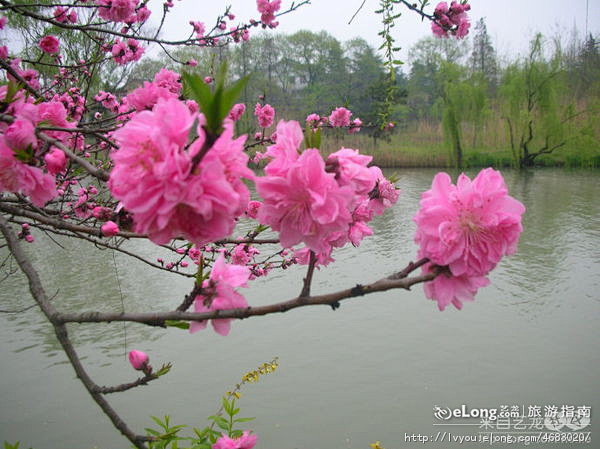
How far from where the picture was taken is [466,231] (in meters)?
0.67

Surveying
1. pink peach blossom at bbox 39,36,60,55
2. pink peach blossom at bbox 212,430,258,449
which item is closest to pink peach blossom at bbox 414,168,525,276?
pink peach blossom at bbox 212,430,258,449

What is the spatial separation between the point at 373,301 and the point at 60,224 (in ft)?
13.5

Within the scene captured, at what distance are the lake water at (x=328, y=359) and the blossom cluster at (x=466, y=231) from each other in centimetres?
252

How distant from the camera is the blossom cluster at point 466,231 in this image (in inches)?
26.0

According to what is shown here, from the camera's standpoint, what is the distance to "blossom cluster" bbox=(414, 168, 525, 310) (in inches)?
26.0

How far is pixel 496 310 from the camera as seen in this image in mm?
4547

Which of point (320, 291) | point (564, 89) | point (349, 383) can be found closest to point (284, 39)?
point (564, 89)

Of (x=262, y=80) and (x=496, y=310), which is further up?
(x=262, y=80)

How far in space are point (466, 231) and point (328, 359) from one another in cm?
328

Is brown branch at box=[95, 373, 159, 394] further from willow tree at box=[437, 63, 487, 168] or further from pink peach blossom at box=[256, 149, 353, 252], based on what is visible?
willow tree at box=[437, 63, 487, 168]

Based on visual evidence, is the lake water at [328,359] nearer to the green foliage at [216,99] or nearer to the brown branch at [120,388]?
the brown branch at [120,388]

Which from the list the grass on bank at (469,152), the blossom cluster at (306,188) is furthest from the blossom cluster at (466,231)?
the grass on bank at (469,152)

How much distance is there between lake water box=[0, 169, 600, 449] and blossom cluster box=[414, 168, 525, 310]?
2.52 m

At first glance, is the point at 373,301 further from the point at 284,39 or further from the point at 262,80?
the point at 284,39
